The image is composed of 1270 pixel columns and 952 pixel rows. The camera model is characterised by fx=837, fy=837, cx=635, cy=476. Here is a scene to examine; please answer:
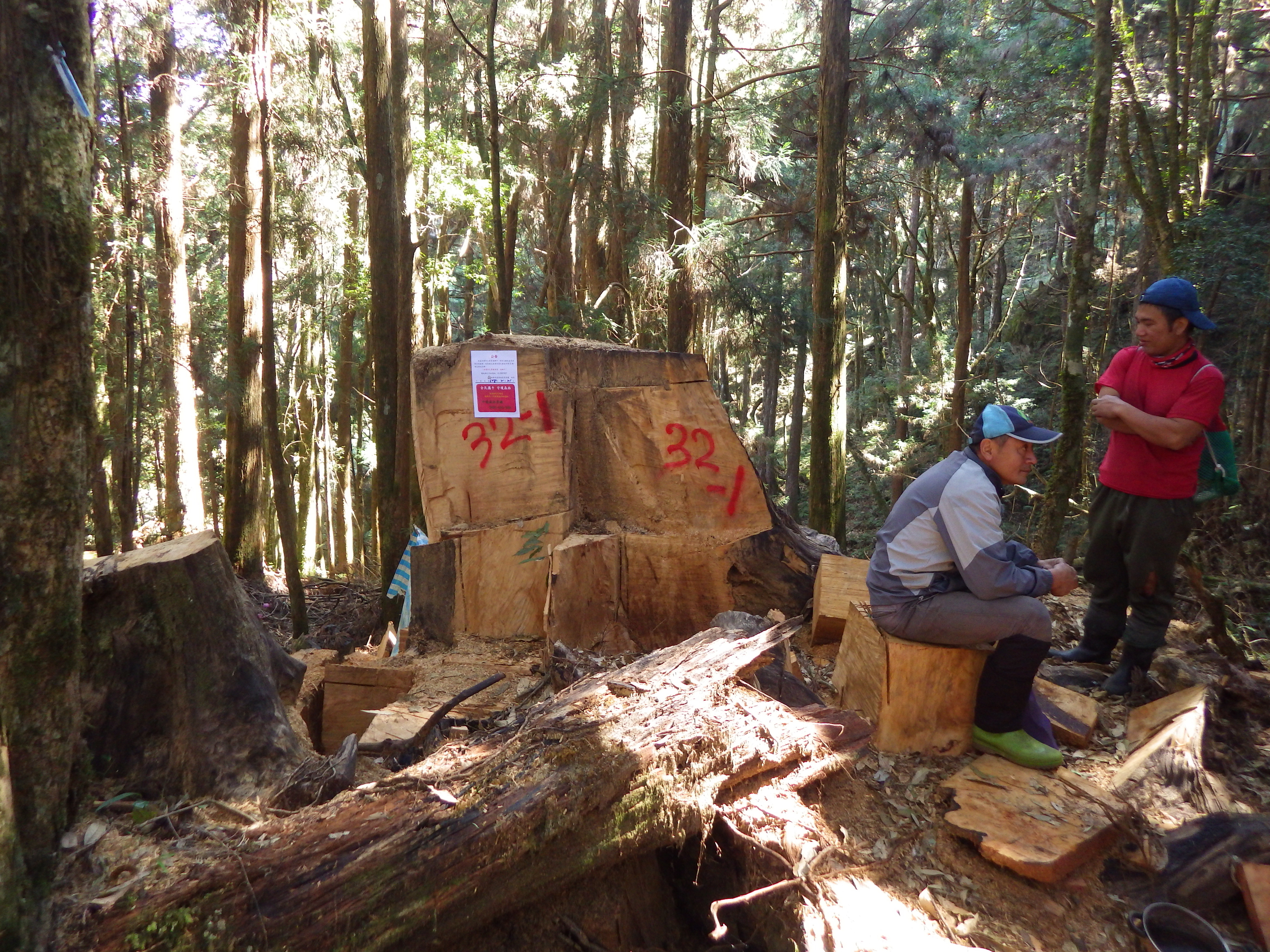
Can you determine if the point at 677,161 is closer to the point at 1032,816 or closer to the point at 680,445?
the point at 680,445

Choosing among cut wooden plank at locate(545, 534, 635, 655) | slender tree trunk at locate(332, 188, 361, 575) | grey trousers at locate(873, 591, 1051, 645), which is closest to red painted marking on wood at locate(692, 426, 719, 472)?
cut wooden plank at locate(545, 534, 635, 655)

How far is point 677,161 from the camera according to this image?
10344 mm

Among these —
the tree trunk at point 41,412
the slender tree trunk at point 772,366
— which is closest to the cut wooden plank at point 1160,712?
the slender tree trunk at point 772,366

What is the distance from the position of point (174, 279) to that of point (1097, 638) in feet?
37.6

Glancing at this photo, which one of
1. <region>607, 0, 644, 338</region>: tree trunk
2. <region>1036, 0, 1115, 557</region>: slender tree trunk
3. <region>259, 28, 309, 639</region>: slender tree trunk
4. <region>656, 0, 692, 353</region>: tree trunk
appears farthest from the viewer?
<region>607, 0, 644, 338</region>: tree trunk

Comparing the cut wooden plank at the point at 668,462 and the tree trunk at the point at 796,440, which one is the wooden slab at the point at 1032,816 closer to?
the cut wooden plank at the point at 668,462

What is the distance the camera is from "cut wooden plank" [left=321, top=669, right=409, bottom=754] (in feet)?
15.8

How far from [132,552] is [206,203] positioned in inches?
569

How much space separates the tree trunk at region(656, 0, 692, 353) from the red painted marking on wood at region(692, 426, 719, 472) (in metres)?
5.11

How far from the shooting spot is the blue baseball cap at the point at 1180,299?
381 centimetres

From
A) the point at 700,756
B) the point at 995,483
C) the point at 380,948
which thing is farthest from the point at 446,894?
the point at 995,483

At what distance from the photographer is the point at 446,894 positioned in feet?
7.45

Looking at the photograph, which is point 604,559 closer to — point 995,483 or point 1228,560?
point 995,483

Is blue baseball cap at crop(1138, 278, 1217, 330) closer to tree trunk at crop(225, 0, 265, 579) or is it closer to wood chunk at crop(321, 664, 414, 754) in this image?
wood chunk at crop(321, 664, 414, 754)
